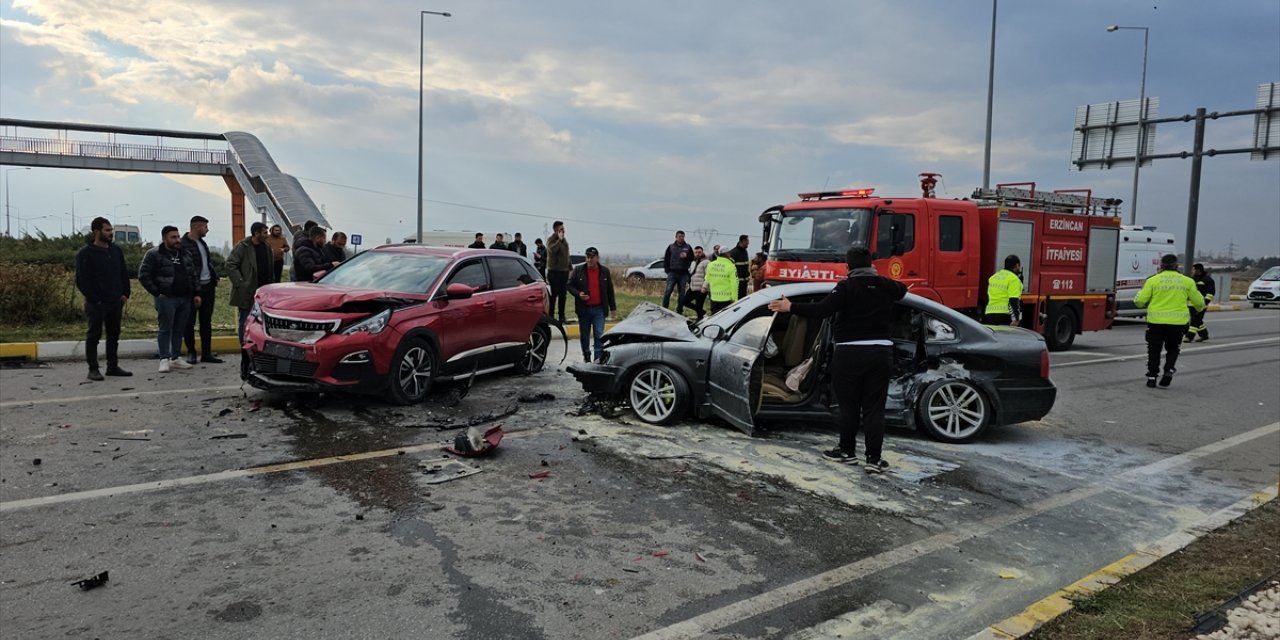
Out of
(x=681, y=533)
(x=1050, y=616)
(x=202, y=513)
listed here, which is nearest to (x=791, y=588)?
(x=681, y=533)

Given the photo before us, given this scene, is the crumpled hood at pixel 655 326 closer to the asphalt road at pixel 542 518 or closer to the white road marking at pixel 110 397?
the asphalt road at pixel 542 518

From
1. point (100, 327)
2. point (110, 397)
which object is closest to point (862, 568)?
point (110, 397)

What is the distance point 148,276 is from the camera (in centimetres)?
943

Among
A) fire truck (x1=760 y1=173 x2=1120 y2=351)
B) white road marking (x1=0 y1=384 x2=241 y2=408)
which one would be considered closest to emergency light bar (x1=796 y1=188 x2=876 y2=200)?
fire truck (x1=760 y1=173 x2=1120 y2=351)

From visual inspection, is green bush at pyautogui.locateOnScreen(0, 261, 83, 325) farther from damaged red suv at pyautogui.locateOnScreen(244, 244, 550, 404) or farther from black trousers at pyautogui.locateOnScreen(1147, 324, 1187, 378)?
black trousers at pyautogui.locateOnScreen(1147, 324, 1187, 378)

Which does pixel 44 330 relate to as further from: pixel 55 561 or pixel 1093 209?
pixel 1093 209

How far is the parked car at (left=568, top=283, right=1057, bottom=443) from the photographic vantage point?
696cm

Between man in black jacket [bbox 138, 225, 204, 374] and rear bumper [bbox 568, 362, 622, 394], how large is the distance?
17.7 feet

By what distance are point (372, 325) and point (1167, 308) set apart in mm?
10054

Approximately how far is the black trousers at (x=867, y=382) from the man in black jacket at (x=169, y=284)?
790 centimetres

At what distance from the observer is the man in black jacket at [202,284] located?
9.94 metres

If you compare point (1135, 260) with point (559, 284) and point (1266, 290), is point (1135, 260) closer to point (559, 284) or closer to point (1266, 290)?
point (559, 284)

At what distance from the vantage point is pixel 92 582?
370 cm

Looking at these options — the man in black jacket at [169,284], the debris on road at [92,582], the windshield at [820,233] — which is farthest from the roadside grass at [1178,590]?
the man in black jacket at [169,284]
